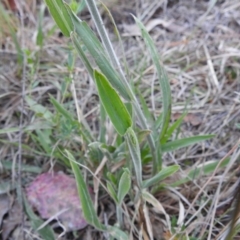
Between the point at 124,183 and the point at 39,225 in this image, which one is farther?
the point at 39,225

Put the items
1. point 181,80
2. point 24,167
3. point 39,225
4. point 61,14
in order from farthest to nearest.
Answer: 1. point 181,80
2. point 24,167
3. point 39,225
4. point 61,14

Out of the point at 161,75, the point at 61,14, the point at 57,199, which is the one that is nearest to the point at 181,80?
the point at 161,75

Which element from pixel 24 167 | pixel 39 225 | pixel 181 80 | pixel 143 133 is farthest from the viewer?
pixel 181 80

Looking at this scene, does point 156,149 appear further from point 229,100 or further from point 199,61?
point 199,61

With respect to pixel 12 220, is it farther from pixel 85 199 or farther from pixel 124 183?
pixel 124 183

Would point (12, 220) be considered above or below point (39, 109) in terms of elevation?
below

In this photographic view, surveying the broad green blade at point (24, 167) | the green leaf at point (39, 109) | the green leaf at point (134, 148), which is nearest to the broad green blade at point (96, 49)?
the green leaf at point (134, 148)
